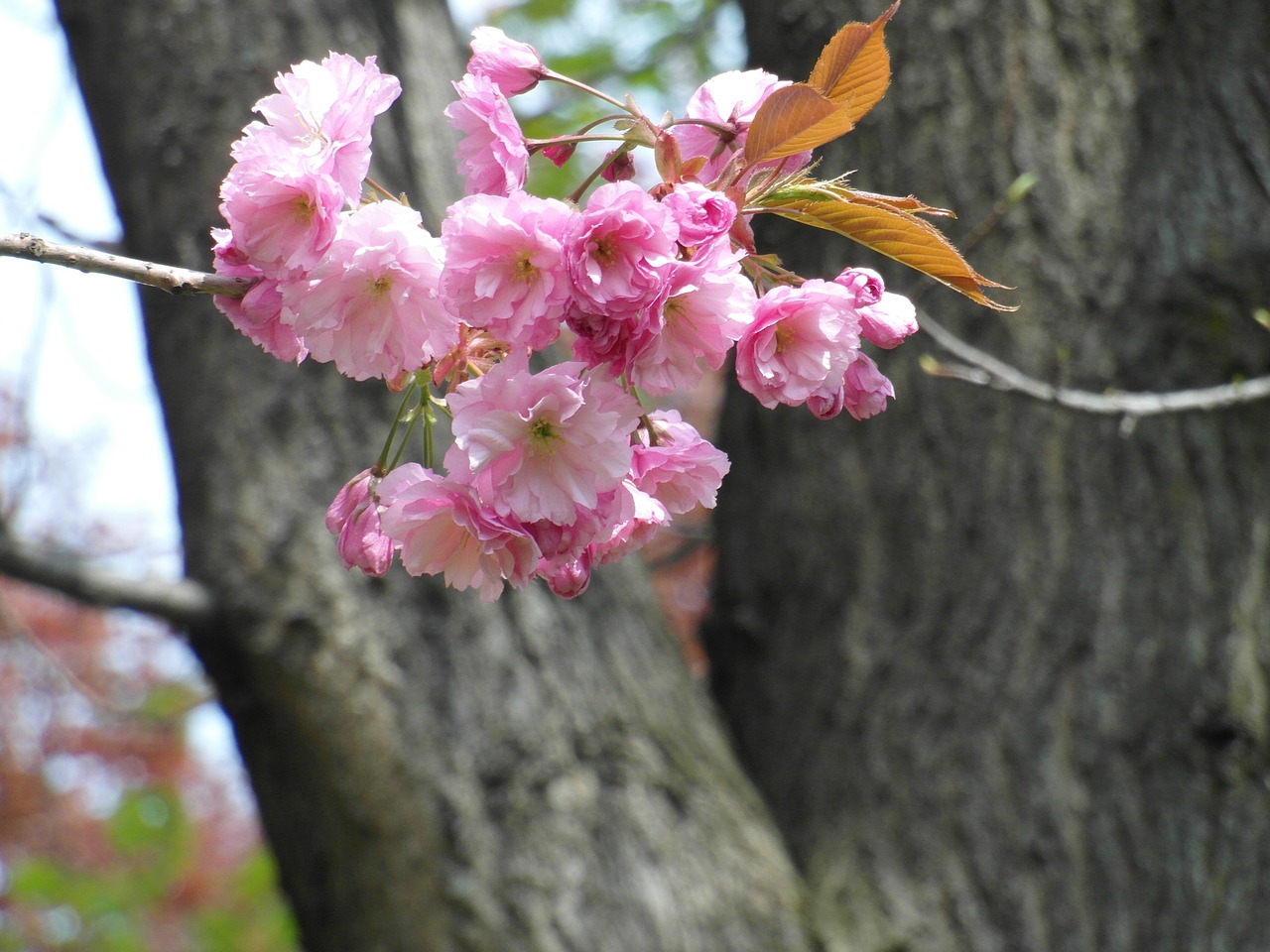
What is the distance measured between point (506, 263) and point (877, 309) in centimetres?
31

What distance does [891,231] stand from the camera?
798 mm

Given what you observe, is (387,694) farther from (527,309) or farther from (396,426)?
(527,309)

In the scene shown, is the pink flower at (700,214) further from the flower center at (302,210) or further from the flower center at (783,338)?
the flower center at (302,210)

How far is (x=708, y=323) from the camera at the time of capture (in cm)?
77

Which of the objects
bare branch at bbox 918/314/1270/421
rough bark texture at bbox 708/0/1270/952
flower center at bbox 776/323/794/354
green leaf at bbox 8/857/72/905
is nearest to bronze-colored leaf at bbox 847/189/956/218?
flower center at bbox 776/323/794/354

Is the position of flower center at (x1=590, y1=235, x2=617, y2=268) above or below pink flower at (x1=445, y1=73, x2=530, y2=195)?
below

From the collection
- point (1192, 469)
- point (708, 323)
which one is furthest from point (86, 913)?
point (708, 323)

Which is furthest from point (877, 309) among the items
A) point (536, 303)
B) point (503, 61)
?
point (503, 61)

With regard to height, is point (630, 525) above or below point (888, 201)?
below

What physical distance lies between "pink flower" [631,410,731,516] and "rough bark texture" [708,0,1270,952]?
1247 millimetres

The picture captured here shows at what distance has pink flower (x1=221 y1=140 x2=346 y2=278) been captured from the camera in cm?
74

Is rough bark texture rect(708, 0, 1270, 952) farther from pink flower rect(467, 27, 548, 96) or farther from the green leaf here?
the green leaf

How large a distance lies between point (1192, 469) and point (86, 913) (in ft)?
23.1

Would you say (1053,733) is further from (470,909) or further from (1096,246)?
(470,909)
